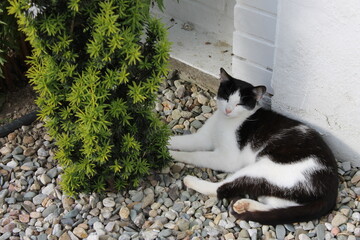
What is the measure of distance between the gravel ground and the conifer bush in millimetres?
162

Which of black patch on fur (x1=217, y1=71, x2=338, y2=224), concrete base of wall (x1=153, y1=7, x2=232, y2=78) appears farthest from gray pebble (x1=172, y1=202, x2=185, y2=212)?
concrete base of wall (x1=153, y1=7, x2=232, y2=78)

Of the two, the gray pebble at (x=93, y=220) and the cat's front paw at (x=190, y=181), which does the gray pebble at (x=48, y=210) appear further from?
the cat's front paw at (x=190, y=181)

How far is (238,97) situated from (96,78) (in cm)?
98

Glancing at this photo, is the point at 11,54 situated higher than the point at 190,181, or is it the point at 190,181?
the point at 11,54

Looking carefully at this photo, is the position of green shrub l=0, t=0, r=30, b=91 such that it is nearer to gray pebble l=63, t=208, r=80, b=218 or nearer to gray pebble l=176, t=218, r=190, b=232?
gray pebble l=63, t=208, r=80, b=218

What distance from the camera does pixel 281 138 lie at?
276 cm

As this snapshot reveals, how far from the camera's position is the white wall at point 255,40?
2.94 meters

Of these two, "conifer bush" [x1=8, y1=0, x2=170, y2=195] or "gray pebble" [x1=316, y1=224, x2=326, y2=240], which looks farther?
"gray pebble" [x1=316, y1=224, x2=326, y2=240]

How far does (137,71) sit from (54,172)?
1.01 m

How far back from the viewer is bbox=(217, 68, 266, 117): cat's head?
2826 millimetres

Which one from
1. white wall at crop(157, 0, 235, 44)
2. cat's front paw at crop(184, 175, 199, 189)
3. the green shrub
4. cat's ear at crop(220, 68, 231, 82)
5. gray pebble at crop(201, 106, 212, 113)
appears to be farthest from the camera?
white wall at crop(157, 0, 235, 44)

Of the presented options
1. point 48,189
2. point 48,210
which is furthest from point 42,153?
point 48,210

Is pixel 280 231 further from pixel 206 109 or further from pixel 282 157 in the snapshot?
pixel 206 109

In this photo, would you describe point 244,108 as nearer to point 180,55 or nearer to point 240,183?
point 240,183
